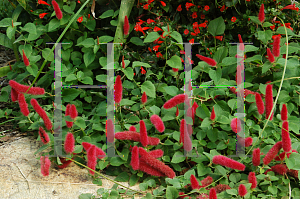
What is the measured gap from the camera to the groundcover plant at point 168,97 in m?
1.32

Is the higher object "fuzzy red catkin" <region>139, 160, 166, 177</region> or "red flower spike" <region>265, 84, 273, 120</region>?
"red flower spike" <region>265, 84, 273, 120</region>

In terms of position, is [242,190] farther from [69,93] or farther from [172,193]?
[69,93]

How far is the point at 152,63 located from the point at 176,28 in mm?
308

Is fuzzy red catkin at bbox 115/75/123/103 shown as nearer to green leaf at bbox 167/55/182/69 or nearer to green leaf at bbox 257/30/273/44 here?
green leaf at bbox 167/55/182/69

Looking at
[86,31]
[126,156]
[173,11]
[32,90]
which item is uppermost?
[173,11]

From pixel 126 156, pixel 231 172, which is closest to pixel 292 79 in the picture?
pixel 231 172

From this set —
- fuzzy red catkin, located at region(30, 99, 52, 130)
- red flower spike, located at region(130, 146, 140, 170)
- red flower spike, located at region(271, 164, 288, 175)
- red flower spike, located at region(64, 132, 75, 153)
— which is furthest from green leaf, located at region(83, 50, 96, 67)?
red flower spike, located at region(271, 164, 288, 175)

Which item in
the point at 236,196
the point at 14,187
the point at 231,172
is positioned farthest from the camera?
the point at 231,172

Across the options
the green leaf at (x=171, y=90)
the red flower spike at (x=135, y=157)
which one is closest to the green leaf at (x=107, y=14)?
the green leaf at (x=171, y=90)

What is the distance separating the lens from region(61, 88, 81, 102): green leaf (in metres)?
1.81

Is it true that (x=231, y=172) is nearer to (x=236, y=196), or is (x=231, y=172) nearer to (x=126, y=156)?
(x=236, y=196)

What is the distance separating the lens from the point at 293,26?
2.04m

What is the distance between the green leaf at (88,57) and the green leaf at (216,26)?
79cm

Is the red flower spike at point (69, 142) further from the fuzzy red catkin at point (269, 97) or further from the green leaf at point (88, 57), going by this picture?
the fuzzy red catkin at point (269, 97)
